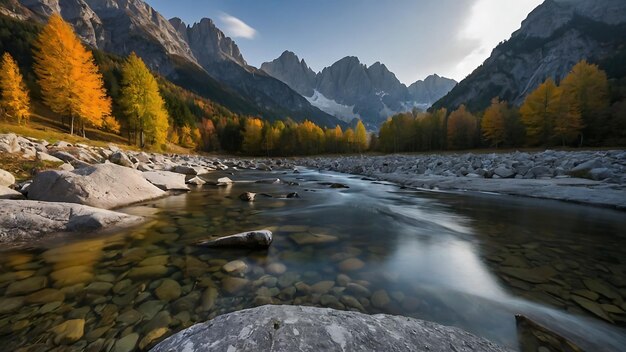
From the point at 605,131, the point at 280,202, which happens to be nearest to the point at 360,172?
the point at 280,202

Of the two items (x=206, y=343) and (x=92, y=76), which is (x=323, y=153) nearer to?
(x=92, y=76)

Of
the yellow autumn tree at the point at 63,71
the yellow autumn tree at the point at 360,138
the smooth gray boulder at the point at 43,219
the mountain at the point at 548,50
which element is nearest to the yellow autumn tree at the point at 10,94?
the yellow autumn tree at the point at 63,71

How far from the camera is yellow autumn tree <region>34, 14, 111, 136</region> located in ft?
76.2

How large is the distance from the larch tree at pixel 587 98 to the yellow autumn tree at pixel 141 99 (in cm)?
5924

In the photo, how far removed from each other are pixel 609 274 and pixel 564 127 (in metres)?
48.7

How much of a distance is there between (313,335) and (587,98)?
6041cm

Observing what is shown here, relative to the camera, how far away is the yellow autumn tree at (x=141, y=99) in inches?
1226

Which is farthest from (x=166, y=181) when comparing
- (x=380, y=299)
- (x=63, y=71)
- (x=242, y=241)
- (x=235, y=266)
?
(x=63, y=71)

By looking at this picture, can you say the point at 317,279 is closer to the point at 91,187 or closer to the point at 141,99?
the point at 91,187

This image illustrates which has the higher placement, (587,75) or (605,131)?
(587,75)

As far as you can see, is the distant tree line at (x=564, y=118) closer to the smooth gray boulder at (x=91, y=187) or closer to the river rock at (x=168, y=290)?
the river rock at (x=168, y=290)

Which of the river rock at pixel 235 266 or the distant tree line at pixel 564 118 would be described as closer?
the river rock at pixel 235 266

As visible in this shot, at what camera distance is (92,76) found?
25.6 meters

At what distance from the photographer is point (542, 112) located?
4056 centimetres
